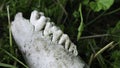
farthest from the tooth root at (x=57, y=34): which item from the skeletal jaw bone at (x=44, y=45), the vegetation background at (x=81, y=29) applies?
the vegetation background at (x=81, y=29)

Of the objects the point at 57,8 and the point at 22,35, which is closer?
the point at 22,35

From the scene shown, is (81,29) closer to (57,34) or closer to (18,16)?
(57,34)

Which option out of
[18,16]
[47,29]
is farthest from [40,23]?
[18,16]

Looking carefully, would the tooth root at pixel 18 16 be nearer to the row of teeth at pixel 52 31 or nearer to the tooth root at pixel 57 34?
the row of teeth at pixel 52 31

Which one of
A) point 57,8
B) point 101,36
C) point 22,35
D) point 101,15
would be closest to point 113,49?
point 101,36

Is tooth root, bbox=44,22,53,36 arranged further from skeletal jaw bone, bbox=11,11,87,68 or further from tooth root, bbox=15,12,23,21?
tooth root, bbox=15,12,23,21

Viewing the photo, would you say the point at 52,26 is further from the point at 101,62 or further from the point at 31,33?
the point at 101,62

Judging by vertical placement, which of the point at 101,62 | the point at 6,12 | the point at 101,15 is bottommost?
the point at 101,62
